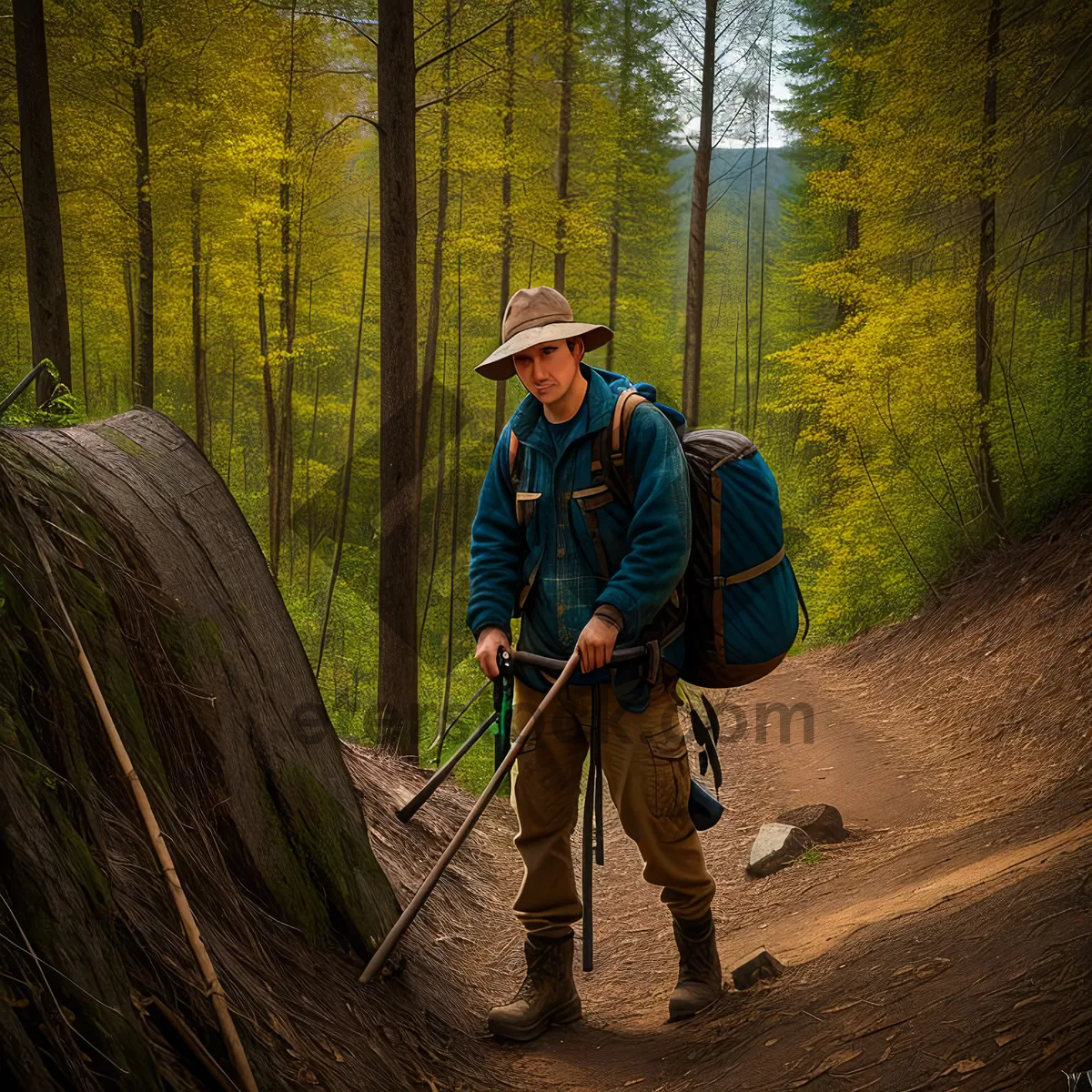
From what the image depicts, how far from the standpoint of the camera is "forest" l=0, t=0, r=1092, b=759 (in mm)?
8258

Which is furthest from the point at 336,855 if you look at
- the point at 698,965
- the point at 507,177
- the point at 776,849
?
the point at 507,177

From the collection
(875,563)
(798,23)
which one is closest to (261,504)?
(875,563)

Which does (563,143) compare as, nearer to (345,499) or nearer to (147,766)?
(345,499)

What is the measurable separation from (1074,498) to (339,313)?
15577 mm

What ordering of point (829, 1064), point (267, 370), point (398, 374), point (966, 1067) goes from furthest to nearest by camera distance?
point (267, 370)
point (398, 374)
point (829, 1064)
point (966, 1067)

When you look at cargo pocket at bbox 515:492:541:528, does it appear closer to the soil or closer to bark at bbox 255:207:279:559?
the soil

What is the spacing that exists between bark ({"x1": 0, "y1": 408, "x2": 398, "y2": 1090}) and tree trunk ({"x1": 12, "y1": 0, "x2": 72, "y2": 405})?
17.5ft

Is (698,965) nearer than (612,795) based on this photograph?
No

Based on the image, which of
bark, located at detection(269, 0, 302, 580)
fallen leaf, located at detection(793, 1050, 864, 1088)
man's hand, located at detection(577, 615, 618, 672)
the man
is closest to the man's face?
the man

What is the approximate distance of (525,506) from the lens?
3.35 meters

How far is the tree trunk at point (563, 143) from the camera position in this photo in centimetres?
1555

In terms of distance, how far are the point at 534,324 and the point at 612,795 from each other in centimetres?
172

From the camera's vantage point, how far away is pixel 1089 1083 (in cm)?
192

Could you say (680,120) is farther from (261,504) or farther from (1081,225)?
(261,504)
